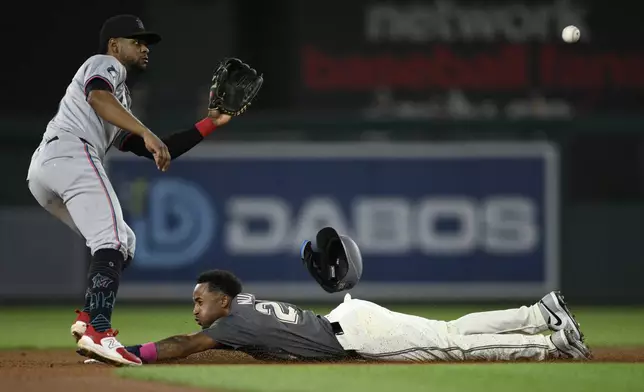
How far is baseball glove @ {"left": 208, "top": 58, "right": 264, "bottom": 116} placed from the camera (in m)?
6.84

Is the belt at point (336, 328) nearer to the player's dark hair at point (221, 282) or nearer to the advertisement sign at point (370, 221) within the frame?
the player's dark hair at point (221, 282)

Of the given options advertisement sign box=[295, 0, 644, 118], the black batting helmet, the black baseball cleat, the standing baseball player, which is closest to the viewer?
the standing baseball player

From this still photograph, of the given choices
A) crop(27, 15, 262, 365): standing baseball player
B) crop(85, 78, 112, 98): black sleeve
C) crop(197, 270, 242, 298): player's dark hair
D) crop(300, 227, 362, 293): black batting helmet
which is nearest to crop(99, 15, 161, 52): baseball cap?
crop(27, 15, 262, 365): standing baseball player

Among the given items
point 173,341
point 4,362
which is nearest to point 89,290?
point 173,341

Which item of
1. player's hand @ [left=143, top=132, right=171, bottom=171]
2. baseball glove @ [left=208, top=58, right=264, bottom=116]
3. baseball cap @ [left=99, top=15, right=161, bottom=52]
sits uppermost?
baseball cap @ [left=99, top=15, right=161, bottom=52]

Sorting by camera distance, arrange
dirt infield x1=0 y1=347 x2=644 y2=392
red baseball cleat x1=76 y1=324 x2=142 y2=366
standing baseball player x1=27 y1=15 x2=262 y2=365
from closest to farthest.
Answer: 1. dirt infield x1=0 y1=347 x2=644 y2=392
2. red baseball cleat x1=76 y1=324 x2=142 y2=366
3. standing baseball player x1=27 y1=15 x2=262 y2=365

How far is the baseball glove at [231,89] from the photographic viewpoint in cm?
684

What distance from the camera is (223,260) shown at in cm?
1099

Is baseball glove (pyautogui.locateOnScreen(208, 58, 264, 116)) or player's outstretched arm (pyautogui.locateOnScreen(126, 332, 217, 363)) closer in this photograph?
player's outstretched arm (pyautogui.locateOnScreen(126, 332, 217, 363))

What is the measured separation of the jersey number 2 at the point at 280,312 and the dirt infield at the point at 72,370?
41 centimetres

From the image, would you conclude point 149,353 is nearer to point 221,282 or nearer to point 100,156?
point 221,282

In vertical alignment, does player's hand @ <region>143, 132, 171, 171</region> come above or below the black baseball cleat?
above

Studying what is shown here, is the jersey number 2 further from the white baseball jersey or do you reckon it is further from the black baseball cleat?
the black baseball cleat

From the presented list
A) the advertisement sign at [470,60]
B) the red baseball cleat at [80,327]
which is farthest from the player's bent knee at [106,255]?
the advertisement sign at [470,60]
